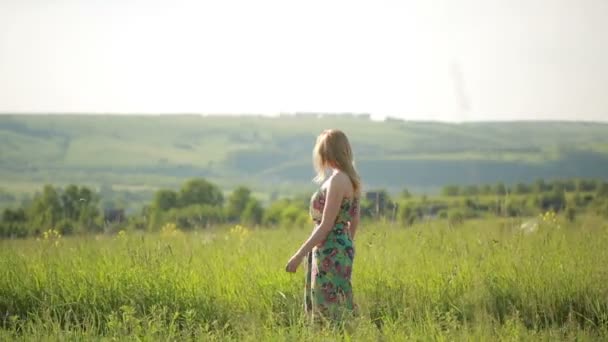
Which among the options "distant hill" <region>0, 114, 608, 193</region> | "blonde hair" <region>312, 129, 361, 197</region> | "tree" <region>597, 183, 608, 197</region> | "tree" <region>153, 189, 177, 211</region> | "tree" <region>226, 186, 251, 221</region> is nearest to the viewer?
"blonde hair" <region>312, 129, 361, 197</region>

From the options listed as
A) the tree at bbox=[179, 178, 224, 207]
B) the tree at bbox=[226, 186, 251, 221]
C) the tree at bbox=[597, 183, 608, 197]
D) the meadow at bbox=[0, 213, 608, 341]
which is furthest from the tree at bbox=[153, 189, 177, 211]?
the meadow at bbox=[0, 213, 608, 341]

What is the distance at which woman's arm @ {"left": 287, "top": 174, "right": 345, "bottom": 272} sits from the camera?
28.4ft

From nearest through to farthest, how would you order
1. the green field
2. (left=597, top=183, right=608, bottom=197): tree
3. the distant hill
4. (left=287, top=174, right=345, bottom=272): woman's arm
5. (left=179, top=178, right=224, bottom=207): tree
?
(left=287, top=174, right=345, bottom=272): woman's arm
(left=597, top=183, right=608, bottom=197): tree
(left=179, top=178, right=224, bottom=207): tree
the green field
the distant hill

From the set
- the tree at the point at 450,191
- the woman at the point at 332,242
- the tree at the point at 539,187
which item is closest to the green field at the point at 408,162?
the tree at the point at 450,191

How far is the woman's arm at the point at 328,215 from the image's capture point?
866 cm

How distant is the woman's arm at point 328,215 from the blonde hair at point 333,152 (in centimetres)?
11

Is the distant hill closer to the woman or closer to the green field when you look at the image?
the green field

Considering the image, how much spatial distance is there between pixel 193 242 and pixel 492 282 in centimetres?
621

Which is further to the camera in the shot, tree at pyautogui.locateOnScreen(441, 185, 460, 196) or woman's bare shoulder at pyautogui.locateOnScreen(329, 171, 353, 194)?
tree at pyautogui.locateOnScreen(441, 185, 460, 196)

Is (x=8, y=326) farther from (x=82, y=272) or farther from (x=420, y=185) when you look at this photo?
(x=420, y=185)

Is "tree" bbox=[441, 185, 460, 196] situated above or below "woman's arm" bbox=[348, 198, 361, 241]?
below

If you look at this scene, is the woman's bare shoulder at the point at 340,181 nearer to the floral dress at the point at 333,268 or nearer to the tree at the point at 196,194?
the floral dress at the point at 333,268

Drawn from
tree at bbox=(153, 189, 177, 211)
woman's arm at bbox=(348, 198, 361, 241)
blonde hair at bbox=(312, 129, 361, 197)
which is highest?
blonde hair at bbox=(312, 129, 361, 197)

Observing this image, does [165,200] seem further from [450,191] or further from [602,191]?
[450,191]
